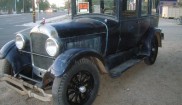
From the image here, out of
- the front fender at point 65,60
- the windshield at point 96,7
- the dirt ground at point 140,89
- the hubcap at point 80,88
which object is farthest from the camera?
the windshield at point 96,7

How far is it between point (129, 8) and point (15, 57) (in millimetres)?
2681

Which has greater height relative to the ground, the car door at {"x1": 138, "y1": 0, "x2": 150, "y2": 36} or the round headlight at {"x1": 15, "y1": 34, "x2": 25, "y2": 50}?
the car door at {"x1": 138, "y1": 0, "x2": 150, "y2": 36}

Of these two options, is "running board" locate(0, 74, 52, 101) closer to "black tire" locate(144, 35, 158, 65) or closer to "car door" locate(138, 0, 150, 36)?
"car door" locate(138, 0, 150, 36)

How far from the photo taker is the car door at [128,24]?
536cm

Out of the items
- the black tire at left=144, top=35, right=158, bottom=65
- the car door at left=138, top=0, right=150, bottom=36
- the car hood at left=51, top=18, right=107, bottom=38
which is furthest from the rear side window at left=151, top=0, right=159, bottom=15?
the car hood at left=51, top=18, right=107, bottom=38

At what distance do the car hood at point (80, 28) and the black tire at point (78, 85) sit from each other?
0.57m

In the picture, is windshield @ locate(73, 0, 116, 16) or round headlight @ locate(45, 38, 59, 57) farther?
windshield @ locate(73, 0, 116, 16)

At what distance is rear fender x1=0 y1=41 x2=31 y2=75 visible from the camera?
4.70 m

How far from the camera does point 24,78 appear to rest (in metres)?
4.51

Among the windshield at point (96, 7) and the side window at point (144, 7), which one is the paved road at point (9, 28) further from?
the side window at point (144, 7)

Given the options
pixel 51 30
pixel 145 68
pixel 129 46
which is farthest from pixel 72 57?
pixel 145 68

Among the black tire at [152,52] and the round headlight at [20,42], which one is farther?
the black tire at [152,52]

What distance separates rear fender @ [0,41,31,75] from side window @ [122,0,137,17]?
220cm

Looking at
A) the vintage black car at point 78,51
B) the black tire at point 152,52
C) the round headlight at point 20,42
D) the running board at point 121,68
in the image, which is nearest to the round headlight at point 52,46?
the vintage black car at point 78,51
